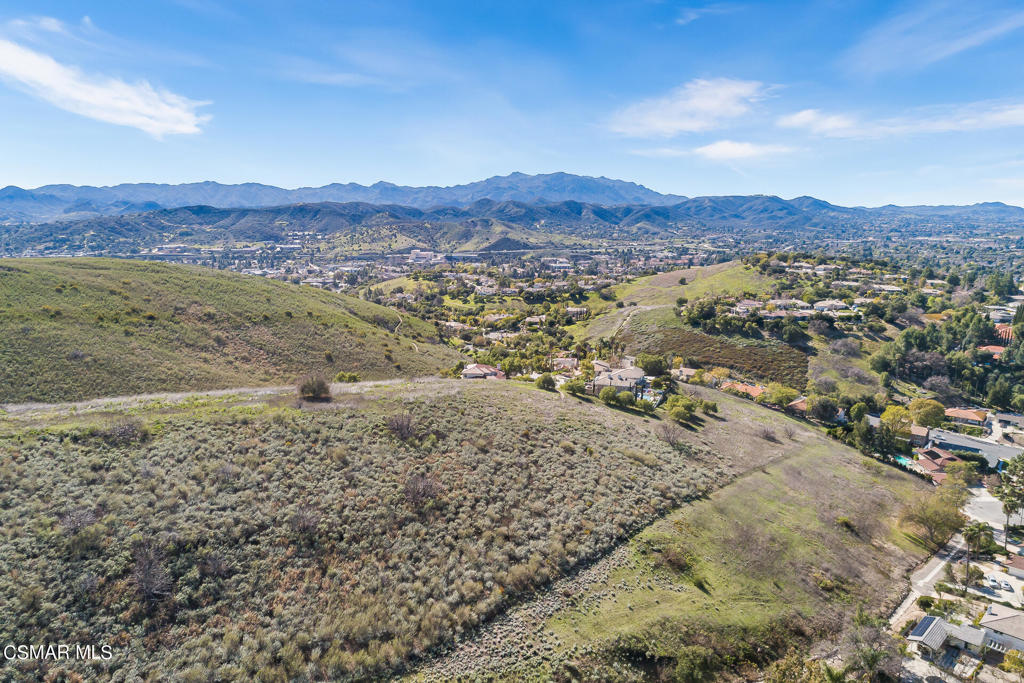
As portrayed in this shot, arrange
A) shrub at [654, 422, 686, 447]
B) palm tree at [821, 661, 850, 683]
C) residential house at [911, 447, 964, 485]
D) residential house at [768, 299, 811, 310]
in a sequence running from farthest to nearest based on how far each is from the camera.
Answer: residential house at [768, 299, 811, 310] → residential house at [911, 447, 964, 485] → shrub at [654, 422, 686, 447] → palm tree at [821, 661, 850, 683]

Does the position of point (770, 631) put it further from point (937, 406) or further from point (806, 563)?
point (937, 406)

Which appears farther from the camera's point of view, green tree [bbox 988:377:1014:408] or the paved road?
green tree [bbox 988:377:1014:408]

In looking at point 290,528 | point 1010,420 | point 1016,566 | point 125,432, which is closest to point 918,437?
point 1010,420

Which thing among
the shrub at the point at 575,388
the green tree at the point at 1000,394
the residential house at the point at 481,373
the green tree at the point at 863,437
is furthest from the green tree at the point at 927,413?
the residential house at the point at 481,373

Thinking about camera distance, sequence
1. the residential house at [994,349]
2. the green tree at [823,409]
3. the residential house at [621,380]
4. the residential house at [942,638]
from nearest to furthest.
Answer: the residential house at [942,638], the residential house at [621,380], the green tree at [823,409], the residential house at [994,349]

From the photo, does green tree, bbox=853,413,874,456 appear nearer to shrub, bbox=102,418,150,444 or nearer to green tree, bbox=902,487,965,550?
green tree, bbox=902,487,965,550

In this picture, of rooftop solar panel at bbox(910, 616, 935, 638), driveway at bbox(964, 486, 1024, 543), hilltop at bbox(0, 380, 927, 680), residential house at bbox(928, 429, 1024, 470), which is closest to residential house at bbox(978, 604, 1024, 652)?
rooftop solar panel at bbox(910, 616, 935, 638)

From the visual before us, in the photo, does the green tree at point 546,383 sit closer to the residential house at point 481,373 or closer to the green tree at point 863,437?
the residential house at point 481,373
